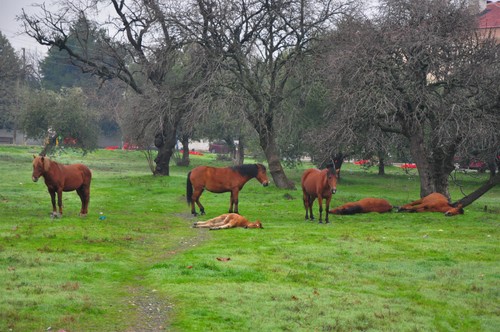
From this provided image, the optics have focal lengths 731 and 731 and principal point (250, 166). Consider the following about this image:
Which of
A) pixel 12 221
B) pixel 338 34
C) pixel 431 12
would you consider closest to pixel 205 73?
pixel 338 34

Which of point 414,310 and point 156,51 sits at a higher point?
point 156,51

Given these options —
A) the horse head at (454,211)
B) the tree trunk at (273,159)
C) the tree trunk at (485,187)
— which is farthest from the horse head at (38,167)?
the tree trunk at (273,159)

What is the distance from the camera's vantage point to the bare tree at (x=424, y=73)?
2628cm

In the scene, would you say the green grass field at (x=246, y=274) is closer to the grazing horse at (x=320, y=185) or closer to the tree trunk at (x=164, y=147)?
the grazing horse at (x=320, y=185)

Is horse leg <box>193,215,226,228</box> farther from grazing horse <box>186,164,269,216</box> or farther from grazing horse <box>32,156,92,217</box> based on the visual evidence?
grazing horse <box>32,156,92,217</box>

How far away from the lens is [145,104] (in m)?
36.2

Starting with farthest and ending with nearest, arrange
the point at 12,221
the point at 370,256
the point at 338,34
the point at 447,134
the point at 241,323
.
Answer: the point at 338,34, the point at 447,134, the point at 12,221, the point at 370,256, the point at 241,323

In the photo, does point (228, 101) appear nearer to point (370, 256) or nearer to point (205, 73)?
point (205, 73)

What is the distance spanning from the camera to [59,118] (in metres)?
60.4

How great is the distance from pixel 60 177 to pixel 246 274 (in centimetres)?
1070

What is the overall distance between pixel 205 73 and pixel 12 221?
16.2 meters

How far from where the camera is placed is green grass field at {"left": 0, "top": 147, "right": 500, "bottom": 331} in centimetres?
1009

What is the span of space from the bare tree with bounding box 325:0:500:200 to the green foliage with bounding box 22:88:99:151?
3683 centimetres

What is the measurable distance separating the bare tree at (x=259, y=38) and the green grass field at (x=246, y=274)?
11.1 meters
